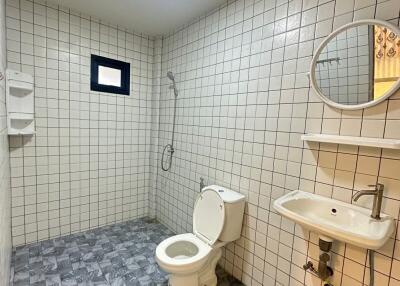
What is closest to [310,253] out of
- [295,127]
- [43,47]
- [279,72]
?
[295,127]

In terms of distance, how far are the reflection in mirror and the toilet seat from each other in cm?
140

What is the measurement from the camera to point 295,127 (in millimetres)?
1507

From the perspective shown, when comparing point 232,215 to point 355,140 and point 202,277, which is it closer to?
point 202,277

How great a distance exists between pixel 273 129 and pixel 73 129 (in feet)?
6.84

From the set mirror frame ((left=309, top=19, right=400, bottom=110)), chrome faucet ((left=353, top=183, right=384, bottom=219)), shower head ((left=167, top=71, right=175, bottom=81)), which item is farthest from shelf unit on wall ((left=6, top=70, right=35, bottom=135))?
chrome faucet ((left=353, top=183, right=384, bottom=219))

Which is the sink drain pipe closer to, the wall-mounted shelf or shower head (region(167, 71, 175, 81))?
the wall-mounted shelf

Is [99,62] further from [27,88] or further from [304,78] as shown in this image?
[304,78]

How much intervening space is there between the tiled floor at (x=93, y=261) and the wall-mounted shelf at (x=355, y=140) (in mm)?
1413

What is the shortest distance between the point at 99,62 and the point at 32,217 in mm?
1804

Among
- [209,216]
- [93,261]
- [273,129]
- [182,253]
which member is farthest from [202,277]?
[273,129]

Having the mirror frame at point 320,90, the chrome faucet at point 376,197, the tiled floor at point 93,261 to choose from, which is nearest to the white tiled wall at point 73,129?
the tiled floor at point 93,261

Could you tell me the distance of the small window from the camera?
8.22 feet

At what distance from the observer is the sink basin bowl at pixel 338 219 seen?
3.31 ft

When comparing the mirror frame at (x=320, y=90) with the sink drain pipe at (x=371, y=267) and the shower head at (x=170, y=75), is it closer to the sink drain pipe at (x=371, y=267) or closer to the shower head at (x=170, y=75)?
the sink drain pipe at (x=371, y=267)
